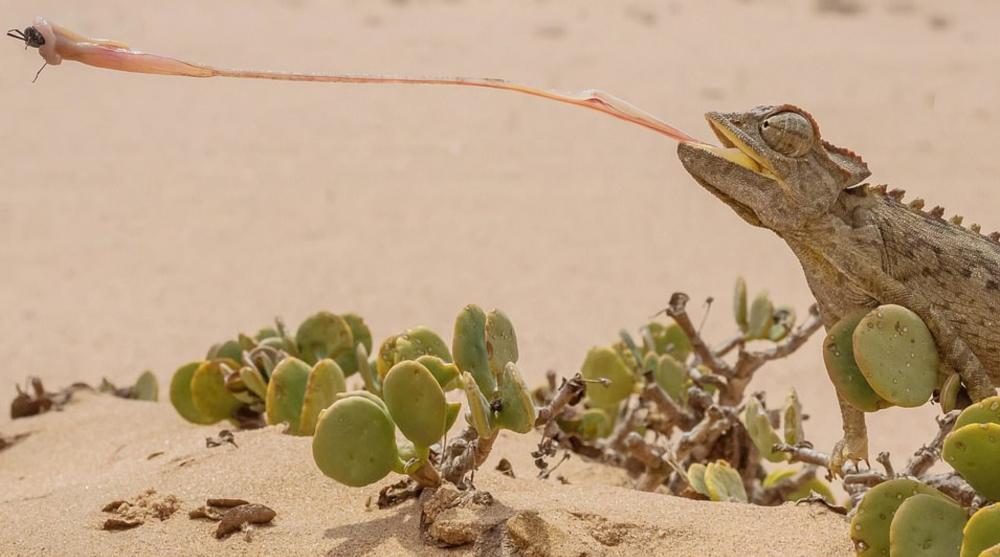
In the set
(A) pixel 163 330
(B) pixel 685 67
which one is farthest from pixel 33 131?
(B) pixel 685 67

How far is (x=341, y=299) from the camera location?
7.75 metres

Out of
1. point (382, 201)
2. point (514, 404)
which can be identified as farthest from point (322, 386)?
point (382, 201)

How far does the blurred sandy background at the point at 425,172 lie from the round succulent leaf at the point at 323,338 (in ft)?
9.00

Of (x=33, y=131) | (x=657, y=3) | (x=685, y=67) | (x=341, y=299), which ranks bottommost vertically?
(x=341, y=299)

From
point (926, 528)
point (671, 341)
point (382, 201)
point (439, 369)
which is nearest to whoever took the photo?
point (926, 528)

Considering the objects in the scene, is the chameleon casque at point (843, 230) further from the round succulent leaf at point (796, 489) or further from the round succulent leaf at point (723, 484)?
the round succulent leaf at point (796, 489)

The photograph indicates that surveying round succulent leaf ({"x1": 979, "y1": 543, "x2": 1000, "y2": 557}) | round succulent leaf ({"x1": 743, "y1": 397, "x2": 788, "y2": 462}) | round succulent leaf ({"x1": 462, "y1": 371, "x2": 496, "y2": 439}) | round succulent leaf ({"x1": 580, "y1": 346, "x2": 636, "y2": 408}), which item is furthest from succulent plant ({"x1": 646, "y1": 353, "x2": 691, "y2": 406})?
round succulent leaf ({"x1": 979, "y1": 543, "x2": 1000, "y2": 557})

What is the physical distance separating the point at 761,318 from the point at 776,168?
1.38 m

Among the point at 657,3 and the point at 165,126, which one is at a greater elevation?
the point at 657,3

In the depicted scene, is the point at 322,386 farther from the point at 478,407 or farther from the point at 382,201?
the point at 382,201

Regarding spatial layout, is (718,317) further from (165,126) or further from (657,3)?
(657,3)

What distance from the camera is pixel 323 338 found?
3.65m

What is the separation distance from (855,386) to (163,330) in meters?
5.49

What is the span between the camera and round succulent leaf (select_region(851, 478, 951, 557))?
2184 mm
